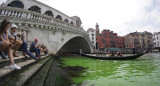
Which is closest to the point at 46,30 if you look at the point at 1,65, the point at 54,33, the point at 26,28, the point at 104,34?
the point at 54,33

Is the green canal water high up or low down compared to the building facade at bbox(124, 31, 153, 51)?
down

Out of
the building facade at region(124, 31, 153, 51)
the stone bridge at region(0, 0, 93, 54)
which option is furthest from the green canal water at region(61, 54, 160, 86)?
the building facade at region(124, 31, 153, 51)

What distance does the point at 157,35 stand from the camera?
32.0m

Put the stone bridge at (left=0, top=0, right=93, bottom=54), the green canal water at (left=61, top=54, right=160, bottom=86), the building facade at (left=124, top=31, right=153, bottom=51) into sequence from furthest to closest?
the building facade at (left=124, top=31, right=153, bottom=51) → the stone bridge at (left=0, top=0, right=93, bottom=54) → the green canal water at (left=61, top=54, right=160, bottom=86)

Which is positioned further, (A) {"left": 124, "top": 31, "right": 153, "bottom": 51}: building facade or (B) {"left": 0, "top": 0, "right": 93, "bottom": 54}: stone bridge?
(A) {"left": 124, "top": 31, "right": 153, "bottom": 51}: building facade

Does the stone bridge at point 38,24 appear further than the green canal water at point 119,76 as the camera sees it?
Yes

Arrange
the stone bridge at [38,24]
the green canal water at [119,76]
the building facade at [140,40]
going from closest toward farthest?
the green canal water at [119,76], the stone bridge at [38,24], the building facade at [140,40]

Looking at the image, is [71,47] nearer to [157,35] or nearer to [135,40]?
[135,40]

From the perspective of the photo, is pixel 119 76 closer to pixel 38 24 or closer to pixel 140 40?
pixel 38 24

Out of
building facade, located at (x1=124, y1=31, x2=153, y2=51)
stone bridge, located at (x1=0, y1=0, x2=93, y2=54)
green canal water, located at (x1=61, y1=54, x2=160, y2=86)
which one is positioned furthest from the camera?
building facade, located at (x1=124, y1=31, x2=153, y2=51)

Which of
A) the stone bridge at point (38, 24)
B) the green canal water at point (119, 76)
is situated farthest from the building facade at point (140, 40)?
the green canal water at point (119, 76)

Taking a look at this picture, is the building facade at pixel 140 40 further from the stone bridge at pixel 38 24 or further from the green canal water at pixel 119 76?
the green canal water at pixel 119 76

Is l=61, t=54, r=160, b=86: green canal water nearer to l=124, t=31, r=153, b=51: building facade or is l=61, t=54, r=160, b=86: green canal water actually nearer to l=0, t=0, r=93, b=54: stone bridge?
l=0, t=0, r=93, b=54: stone bridge

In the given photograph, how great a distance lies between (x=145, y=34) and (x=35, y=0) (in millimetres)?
41227
